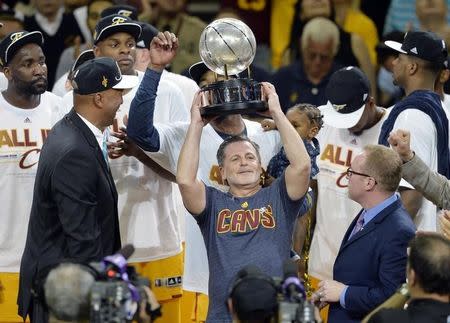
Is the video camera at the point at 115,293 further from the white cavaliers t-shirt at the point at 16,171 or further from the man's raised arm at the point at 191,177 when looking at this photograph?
the white cavaliers t-shirt at the point at 16,171

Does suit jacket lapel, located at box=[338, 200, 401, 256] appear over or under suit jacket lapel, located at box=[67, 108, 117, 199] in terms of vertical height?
under

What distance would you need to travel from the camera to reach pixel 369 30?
11938 millimetres

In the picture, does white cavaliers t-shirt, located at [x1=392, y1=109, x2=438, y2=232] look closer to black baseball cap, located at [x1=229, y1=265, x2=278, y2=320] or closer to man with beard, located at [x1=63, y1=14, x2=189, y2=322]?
man with beard, located at [x1=63, y1=14, x2=189, y2=322]

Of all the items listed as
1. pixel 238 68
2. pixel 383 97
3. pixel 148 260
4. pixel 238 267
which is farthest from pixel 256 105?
pixel 383 97

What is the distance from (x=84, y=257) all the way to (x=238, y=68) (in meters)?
1.32

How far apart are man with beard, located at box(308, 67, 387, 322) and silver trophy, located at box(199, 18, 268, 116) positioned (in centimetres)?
143

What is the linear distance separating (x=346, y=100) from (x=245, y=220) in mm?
1793

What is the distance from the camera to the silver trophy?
22.3 ft

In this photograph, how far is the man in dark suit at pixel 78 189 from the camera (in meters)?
6.77

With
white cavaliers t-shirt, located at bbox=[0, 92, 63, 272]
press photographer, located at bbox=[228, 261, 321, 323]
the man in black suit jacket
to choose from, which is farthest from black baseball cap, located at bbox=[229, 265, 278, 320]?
white cavaliers t-shirt, located at bbox=[0, 92, 63, 272]

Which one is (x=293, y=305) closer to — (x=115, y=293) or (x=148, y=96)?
(x=115, y=293)

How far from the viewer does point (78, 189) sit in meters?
6.76

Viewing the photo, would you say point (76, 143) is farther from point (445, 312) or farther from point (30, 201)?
point (445, 312)

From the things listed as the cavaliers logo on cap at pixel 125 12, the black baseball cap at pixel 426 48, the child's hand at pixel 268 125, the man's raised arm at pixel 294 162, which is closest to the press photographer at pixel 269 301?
the man's raised arm at pixel 294 162
